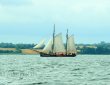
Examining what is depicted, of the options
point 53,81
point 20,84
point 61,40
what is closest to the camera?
point 20,84

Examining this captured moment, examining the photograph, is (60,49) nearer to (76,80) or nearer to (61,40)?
(61,40)

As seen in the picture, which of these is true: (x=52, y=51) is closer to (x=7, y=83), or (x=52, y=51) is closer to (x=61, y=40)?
(x=61, y=40)

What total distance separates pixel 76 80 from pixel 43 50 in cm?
12930

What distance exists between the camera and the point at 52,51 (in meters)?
199

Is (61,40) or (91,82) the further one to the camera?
(61,40)

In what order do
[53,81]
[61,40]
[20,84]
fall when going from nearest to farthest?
[20,84] → [53,81] → [61,40]

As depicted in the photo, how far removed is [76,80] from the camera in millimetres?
70625

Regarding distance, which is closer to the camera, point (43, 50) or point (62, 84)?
point (62, 84)

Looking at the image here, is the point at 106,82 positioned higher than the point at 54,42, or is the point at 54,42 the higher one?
the point at 54,42

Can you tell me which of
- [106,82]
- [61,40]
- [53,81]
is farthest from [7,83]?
[61,40]

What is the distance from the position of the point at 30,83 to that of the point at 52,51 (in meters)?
132

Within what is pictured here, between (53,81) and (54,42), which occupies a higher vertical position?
(54,42)

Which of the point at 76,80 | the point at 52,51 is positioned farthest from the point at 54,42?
the point at 76,80

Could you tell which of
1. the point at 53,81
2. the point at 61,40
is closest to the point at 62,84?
the point at 53,81
